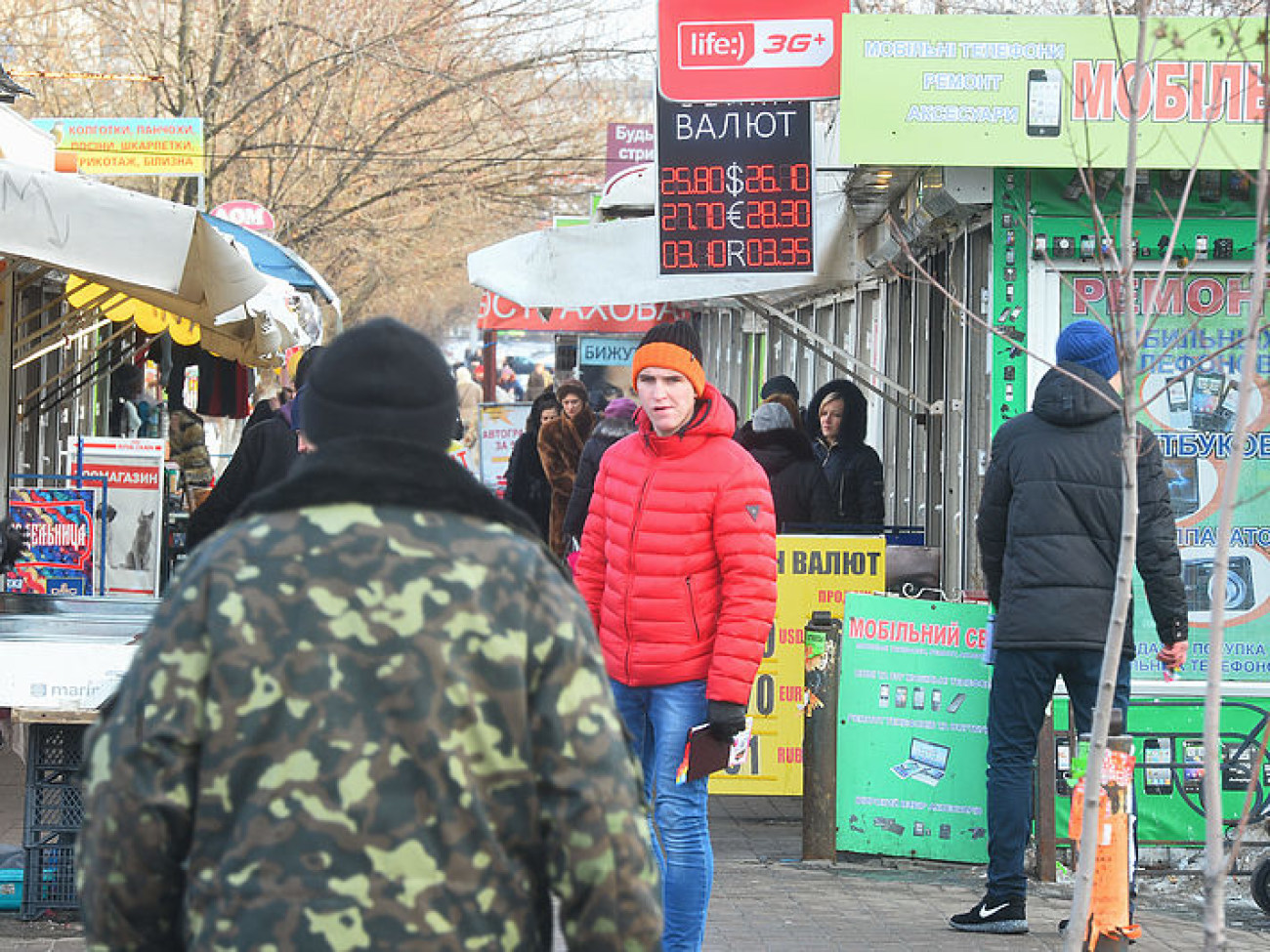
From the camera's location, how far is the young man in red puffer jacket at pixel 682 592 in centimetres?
547

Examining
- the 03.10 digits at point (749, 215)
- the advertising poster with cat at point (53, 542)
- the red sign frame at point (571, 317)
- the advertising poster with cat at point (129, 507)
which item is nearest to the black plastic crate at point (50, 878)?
the 03.10 digits at point (749, 215)

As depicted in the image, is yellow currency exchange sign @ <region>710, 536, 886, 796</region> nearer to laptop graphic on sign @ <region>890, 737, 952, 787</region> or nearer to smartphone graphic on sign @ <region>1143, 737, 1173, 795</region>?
laptop graphic on sign @ <region>890, 737, 952, 787</region>

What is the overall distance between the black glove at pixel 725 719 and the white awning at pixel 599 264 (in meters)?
5.64

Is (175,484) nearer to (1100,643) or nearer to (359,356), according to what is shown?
(1100,643)

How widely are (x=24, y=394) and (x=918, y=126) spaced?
31.7 ft

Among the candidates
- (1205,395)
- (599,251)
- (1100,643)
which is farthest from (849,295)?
(1100,643)

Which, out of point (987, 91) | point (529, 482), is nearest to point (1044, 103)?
point (987, 91)

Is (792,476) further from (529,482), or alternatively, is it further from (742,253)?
(529,482)

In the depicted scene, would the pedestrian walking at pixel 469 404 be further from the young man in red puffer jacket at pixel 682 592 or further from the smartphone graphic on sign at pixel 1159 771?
the young man in red puffer jacket at pixel 682 592

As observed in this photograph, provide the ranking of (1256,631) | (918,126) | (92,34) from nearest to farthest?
(918,126) < (1256,631) < (92,34)

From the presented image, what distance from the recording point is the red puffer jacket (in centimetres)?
552

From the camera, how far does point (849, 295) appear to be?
1445cm

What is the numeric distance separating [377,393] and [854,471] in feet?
27.1

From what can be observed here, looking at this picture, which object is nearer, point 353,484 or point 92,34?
point 353,484
